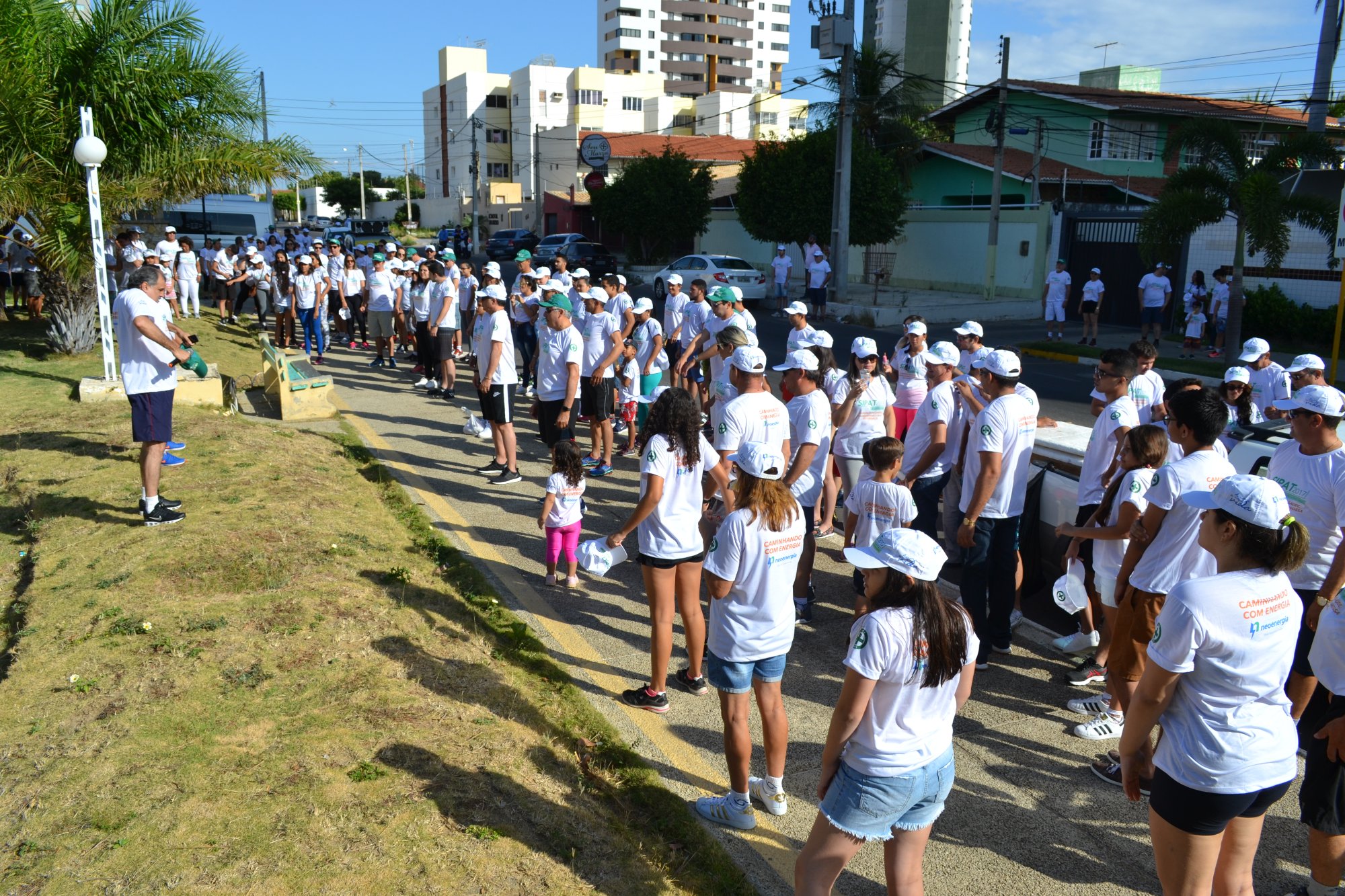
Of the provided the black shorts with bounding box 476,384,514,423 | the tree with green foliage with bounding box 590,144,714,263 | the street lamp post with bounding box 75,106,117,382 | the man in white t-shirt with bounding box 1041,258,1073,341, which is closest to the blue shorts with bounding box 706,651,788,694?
the black shorts with bounding box 476,384,514,423

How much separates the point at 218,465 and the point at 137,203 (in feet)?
21.6

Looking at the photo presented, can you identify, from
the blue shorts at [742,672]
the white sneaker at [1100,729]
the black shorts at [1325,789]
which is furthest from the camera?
the white sneaker at [1100,729]

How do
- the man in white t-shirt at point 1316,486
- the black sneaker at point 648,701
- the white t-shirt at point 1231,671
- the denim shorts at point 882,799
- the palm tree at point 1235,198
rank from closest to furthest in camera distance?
the white t-shirt at point 1231,671 → the denim shorts at point 882,799 → the man in white t-shirt at point 1316,486 → the black sneaker at point 648,701 → the palm tree at point 1235,198

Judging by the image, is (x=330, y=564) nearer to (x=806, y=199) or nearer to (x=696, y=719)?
(x=696, y=719)

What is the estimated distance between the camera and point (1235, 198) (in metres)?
18.6

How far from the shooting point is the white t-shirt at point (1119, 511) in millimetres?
5082

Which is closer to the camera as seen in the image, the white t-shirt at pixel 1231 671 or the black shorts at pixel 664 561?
the white t-shirt at pixel 1231 671

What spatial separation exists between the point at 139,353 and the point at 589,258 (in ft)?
105

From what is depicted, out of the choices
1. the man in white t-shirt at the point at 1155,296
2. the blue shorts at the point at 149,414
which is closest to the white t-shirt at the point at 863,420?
the blue shorts at the point at 149,414

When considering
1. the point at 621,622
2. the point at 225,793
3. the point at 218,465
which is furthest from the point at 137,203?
the point at 225,793

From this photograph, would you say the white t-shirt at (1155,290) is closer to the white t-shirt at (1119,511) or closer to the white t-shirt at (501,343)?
the white t-shirt at (501,343)

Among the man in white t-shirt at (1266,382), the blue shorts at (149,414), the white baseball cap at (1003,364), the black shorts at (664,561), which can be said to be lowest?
the black shorts at (664,561)

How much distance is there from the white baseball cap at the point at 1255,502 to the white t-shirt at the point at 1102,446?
2.59 m

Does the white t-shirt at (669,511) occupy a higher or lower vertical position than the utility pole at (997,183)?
lower
